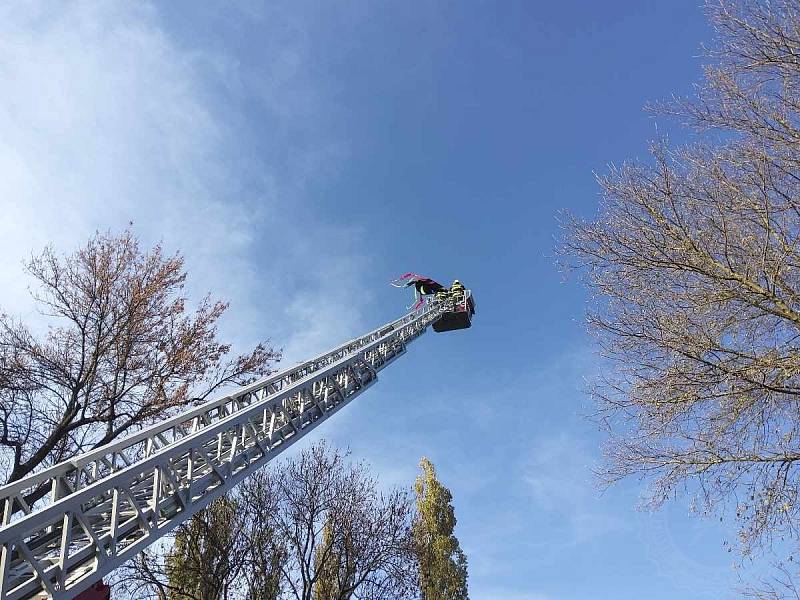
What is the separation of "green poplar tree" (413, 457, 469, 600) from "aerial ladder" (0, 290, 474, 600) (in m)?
11.0

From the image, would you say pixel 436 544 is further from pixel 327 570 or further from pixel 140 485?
pixel 140 485

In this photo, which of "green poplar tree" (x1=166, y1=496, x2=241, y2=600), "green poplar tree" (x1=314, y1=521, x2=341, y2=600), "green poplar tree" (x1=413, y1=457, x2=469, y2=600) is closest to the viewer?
"green poplar tree" (x1=166, y1=496, x2=241, y2=600)

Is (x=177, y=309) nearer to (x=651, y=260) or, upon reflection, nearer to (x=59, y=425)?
(x=59, y=425)

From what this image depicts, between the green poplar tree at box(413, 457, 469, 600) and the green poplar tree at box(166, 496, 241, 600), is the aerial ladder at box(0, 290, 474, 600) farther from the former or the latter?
the green poplar tree at box(413, 457, 469, 600)

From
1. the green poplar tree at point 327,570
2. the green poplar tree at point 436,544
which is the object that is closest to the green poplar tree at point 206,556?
the green poplar tree at point 327,570

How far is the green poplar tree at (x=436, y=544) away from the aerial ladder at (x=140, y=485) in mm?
11005

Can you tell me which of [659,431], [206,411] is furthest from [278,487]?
[659,431]

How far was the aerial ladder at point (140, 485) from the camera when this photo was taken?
546 centimetres

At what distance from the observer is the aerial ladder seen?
546 cm

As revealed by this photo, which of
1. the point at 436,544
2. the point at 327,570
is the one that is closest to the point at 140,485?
the point at 327,570

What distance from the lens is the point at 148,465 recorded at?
658cm

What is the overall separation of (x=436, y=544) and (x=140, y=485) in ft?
52.9

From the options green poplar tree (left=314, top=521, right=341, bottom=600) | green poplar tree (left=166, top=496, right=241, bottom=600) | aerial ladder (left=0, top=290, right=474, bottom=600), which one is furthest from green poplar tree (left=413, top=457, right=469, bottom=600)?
aerial ladder (left=0, top=290, right=474, bottom=600)

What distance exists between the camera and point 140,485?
7.45 m
